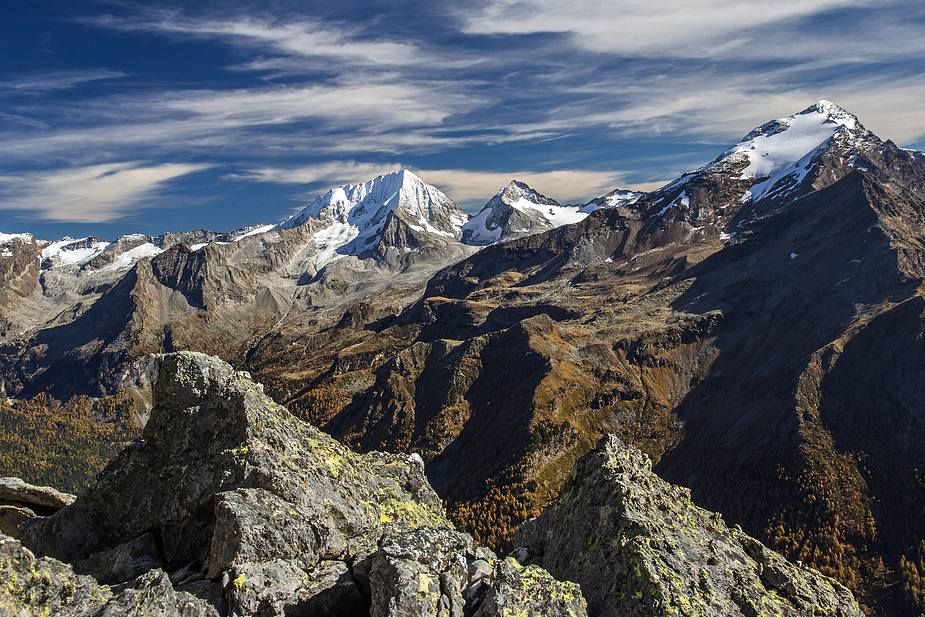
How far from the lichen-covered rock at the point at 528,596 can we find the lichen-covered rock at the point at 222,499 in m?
4.18

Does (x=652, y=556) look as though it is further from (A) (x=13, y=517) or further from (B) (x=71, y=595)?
(A) (x=13, y=517)

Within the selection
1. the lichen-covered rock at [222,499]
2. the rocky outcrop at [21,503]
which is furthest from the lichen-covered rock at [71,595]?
the rocky outcrop at [21,503]

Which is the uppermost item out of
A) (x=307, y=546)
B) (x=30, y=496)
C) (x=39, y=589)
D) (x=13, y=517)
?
(x=39, y=589)

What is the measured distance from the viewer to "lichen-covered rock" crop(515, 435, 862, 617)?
13656mm

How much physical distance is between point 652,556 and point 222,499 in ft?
40.0

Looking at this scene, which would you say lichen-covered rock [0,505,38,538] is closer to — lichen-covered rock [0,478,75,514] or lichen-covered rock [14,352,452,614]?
lichen-covered rock [0,478,75,514]

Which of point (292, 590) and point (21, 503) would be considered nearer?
point (292, 590)

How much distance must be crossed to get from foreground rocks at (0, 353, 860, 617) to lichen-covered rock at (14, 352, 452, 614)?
0.04 m

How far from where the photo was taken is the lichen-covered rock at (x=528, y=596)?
11.4 m

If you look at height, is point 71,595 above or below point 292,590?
Result: above

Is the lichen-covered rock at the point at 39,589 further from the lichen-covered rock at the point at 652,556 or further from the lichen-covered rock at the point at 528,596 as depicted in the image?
the lichen-covered rock at the point at 652,556

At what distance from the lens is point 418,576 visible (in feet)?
39.0

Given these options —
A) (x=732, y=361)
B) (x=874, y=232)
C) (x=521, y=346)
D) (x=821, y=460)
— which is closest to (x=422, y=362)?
(x=521, y=346)

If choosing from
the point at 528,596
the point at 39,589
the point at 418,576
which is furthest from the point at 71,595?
the point at 528,596
